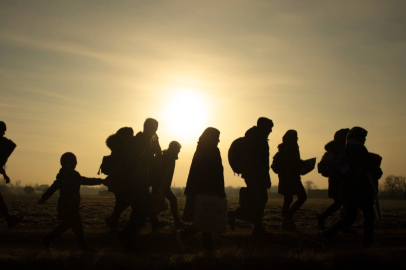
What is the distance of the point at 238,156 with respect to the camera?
10.2 m

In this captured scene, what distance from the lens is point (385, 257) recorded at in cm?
702

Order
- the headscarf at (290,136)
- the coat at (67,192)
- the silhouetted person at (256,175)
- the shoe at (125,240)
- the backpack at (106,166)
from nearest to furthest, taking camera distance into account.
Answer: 1. the shoe at (125,240)
2. the coat at (67,192)
3. the backpack at (106,166)
4. the silhouetted person at (256,175)
5. the headscarf at (290,136)

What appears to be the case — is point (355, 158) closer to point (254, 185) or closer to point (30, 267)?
point (254, 185)

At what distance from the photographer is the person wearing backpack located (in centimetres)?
856

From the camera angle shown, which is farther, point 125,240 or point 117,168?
point 117,168

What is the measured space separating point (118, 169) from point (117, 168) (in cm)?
6

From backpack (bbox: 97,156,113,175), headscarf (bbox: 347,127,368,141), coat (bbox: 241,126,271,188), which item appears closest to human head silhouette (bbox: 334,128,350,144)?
coat (bbox: 241,126,271,188)

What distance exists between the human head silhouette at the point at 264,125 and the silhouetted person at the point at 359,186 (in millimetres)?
2140

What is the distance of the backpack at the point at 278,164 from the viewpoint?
11.6 m

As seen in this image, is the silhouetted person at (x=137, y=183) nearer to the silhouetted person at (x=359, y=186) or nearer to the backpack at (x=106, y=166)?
the backpack at (x=106, y=166)

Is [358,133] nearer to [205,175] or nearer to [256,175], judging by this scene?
[256,175]

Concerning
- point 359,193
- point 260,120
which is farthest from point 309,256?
point 260,120

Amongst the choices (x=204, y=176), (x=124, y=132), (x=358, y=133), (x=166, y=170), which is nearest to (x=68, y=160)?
(x=124, y=132)

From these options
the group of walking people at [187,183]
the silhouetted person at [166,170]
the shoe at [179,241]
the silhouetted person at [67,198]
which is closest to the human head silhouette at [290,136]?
the group of walking people at [187,183]
